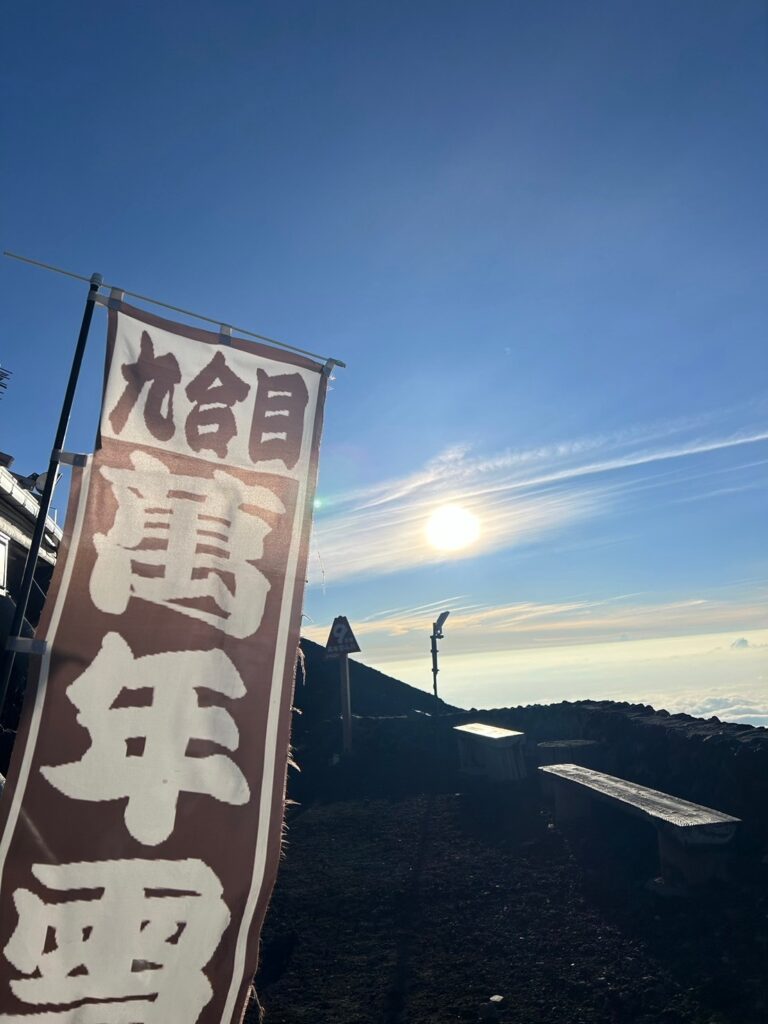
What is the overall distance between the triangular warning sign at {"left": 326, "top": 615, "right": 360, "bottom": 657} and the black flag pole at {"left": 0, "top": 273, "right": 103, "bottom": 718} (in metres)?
13.0

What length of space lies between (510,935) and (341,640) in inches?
379

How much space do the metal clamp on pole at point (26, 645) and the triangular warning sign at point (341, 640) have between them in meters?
13.4

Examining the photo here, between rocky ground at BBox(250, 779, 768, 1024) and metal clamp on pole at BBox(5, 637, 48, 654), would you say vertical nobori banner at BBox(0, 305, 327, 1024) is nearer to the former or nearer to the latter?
metal clamp on pole at BBox(5, 637, 48, 654)

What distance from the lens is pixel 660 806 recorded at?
25.9 ft

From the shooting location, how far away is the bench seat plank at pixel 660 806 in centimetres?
702

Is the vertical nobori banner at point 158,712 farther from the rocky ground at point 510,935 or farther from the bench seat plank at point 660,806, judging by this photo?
the bench seat plank at point 660,806

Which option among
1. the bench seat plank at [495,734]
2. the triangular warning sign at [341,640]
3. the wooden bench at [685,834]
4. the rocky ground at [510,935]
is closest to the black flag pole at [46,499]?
the rocky ground at [510,935]

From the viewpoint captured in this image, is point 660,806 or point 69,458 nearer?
point 69,458

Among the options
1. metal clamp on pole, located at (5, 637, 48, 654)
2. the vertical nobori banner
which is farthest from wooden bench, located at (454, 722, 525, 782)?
metal clamp on pole, located at (5, 637, 48, 654)

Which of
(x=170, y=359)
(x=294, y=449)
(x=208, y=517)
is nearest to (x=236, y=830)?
(x=208, y=517)

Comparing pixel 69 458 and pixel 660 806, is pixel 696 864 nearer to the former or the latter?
pixel 660 806

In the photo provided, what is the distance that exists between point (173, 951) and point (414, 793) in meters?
11.3

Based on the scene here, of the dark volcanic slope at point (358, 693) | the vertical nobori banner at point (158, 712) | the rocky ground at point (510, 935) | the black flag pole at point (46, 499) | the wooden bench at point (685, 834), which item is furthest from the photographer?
the dark volcanic slope at point (358, 693)

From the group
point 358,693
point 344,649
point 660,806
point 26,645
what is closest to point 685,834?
point 660,806
